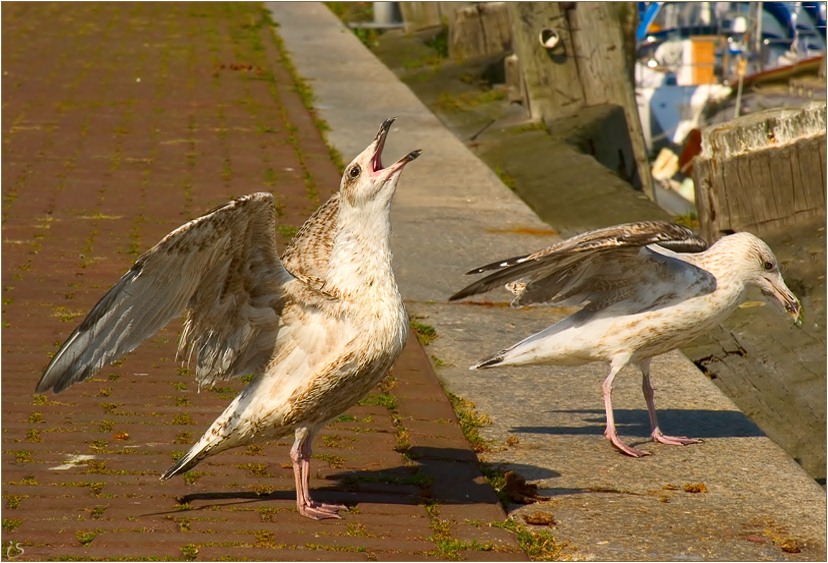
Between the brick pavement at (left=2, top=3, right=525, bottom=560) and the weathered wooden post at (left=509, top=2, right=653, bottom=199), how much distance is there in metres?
2.25

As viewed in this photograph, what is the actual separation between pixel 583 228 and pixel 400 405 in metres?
3.76

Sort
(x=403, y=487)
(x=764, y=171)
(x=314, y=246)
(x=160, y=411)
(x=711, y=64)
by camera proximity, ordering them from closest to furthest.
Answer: (x=403, y=487) → (x=314, y=246) → (x=160, y=411) → (x=764, y=171) → (x=711, y=64)

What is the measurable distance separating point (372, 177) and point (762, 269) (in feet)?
7.15

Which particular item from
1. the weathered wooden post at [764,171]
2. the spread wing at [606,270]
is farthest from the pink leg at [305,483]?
the weathered wooden post at [764,171]

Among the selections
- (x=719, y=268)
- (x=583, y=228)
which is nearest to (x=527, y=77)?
(x=583, y=228)

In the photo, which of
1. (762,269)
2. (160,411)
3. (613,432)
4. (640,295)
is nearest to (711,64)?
(762,269)

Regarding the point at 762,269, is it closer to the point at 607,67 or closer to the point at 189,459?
the point at 189,459

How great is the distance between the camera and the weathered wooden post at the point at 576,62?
11391mm

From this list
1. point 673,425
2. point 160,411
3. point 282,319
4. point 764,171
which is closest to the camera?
point 282,319

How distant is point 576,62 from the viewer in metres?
11.6

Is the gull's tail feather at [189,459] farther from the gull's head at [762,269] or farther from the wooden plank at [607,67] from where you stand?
the wooden plank at [607,67]

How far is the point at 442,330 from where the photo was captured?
22.7 ft

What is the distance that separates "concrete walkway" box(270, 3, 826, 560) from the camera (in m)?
4.72

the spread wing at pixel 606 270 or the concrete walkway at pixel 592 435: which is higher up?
the spread wing at pixel 606 270
